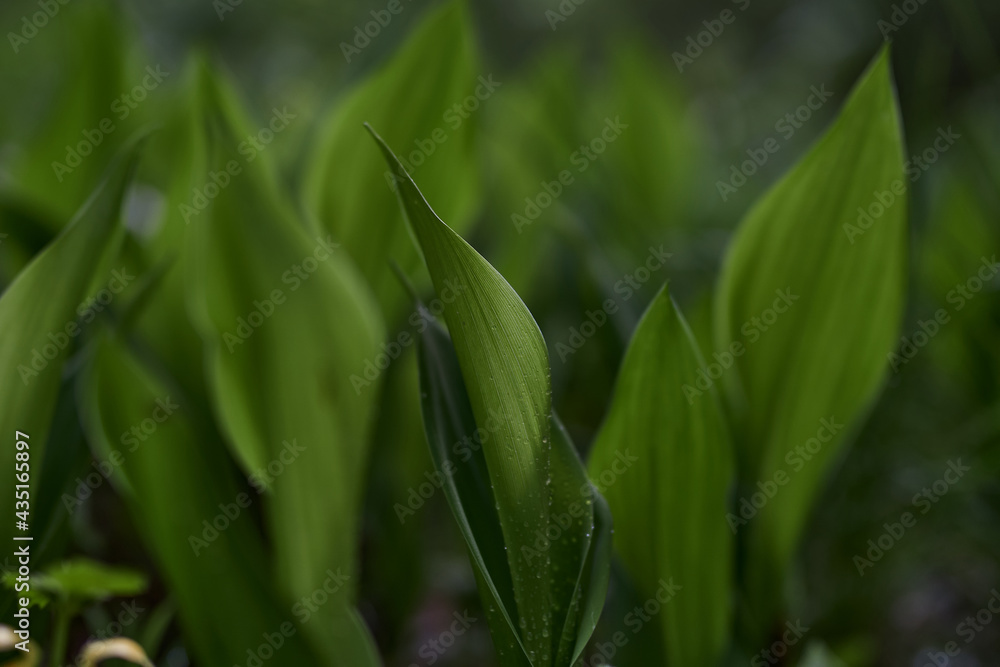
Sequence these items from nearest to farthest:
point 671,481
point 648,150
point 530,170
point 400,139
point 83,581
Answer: point 83,581 → point 671,481 → point 400,139 → point 530,170 → point 648,150

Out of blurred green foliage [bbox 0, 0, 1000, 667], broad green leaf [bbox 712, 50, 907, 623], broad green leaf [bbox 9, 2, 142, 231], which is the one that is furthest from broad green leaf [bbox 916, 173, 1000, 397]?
broad green leaf [bbox 9, 2, 142, 231]

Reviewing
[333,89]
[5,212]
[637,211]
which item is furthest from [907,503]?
[5,212]

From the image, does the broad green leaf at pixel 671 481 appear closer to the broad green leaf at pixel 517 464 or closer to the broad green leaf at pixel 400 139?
the broad green leaf at pixel 517 464

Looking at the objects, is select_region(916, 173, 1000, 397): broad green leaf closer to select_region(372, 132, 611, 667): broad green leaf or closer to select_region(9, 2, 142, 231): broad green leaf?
select_region(372, 132, 611, 667): broad green leaf

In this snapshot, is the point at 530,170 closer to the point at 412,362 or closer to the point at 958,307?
the point at 412,362

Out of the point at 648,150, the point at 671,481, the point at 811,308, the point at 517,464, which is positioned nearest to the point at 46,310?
the point at 517,464

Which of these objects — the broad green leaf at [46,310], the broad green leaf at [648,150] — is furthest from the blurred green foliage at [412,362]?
the broad green leaf at [648,150]
